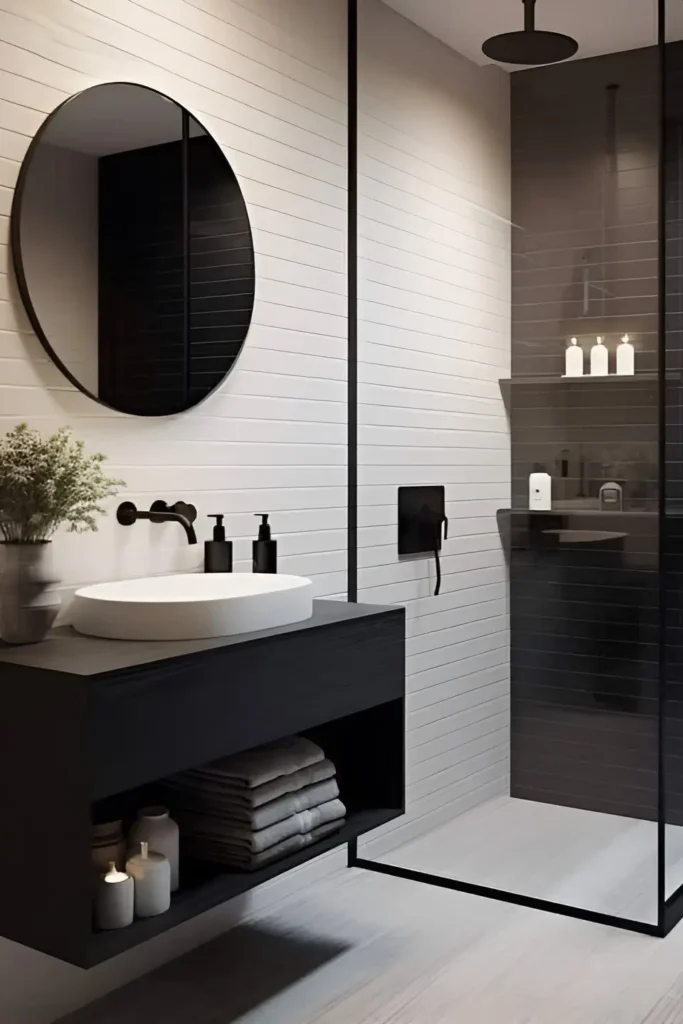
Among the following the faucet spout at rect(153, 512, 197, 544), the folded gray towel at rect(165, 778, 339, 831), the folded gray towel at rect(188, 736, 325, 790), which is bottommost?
the folded gray towel at rect(165, 778, 339, 831)

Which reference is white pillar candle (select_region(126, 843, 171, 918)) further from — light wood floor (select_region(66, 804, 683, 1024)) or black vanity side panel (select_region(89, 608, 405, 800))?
light wood floor (select_region(66, 804, 683, 1024))

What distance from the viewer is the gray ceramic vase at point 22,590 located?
203 cm

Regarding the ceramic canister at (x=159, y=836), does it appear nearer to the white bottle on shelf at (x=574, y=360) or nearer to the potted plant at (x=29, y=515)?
the potted plant at (x=29, y=515)

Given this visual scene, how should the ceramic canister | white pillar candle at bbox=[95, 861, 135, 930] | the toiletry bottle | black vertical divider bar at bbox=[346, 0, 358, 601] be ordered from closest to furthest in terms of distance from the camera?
white pillar candle at bbox=[95, 861, 135, 930] < the ceramic canister < the toiletry bottle < black vertical divider bar at bbox=[346, 0, 358, 601]

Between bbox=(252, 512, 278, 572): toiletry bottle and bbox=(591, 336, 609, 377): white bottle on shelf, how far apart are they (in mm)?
993

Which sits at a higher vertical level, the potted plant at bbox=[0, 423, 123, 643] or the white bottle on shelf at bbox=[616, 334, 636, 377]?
the white bottle on shelf at bbox=[616, 334, 636, 377]

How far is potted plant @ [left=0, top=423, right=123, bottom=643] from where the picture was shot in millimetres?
2025

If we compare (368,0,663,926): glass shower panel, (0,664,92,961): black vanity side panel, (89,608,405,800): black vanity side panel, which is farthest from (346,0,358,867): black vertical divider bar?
(0,664,92,961): black vanity side panel

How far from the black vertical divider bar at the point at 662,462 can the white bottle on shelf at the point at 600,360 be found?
14cm

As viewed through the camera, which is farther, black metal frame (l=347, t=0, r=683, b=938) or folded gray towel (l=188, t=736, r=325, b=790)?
black metal frame (l=347, t=0, r=683, b=938)

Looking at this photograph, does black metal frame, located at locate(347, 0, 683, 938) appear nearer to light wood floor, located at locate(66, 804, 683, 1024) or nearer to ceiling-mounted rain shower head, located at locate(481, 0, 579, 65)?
→ light wood floor, located at locate(66, 804, 683, 1024)

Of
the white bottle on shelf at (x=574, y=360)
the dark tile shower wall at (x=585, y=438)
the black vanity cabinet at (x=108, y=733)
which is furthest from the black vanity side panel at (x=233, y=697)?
the white bottle on shelf at (x=574, y=360)

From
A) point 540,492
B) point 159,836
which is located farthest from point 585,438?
point 159,836

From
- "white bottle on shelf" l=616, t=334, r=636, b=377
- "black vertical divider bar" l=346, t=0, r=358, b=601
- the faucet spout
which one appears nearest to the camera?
the faucet spout
